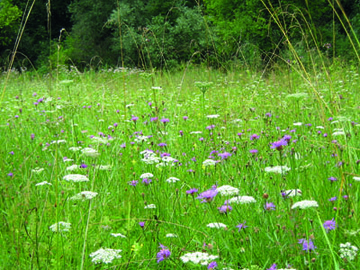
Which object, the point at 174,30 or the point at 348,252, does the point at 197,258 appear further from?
the point at 174,30

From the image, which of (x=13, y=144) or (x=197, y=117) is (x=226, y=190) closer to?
(x=13, y=144)

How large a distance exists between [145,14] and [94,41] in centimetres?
316

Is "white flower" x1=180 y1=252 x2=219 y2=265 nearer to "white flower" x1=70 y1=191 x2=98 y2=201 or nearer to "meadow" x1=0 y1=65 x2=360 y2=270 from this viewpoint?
"meadow" x1=0 y1=65 x2=360 y2=270

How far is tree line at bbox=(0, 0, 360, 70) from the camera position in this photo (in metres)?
9.71

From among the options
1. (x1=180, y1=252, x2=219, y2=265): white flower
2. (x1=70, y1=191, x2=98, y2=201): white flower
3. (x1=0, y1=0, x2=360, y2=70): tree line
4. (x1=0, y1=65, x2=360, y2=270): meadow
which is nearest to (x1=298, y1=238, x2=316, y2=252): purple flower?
(x1=0, y1=65, x2=360, y2=270): meadow

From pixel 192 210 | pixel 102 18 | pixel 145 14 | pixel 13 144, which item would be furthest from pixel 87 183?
pixel 102 18

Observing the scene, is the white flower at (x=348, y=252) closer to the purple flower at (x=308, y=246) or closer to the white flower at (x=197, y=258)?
the purple flower at (x=308, y=246)

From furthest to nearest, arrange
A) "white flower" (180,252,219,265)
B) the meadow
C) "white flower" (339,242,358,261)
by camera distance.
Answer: the meadow
"white flower" (339,242,358,261)
"white flower" (180,252,219,265)

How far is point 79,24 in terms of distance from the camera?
1875 cm

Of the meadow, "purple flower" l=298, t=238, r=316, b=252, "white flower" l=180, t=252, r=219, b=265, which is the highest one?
"white flower" l=180, t=252, r=219, b=265

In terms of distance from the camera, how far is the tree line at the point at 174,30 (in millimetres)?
9711

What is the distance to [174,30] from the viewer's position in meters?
14.4

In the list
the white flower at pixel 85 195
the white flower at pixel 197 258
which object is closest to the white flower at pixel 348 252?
the white flower at pixel 197 258

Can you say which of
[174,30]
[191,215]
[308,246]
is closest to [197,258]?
[308,246]
